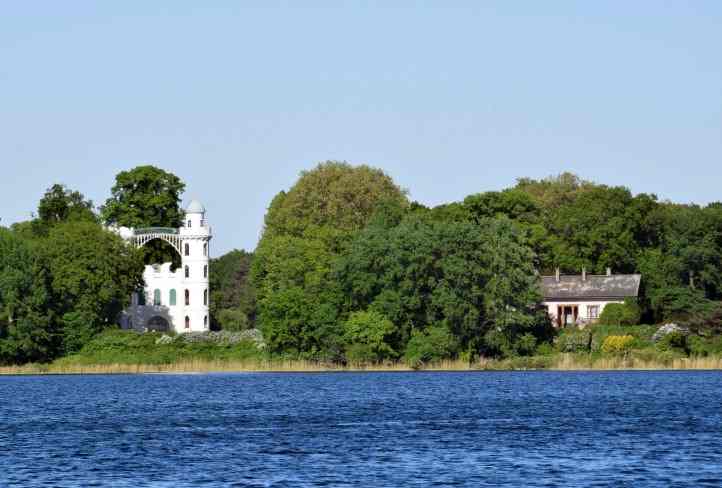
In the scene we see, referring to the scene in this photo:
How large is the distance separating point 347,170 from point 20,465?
120101mm

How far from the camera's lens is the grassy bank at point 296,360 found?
116000 millimetres

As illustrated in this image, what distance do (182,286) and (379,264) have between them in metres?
42.5

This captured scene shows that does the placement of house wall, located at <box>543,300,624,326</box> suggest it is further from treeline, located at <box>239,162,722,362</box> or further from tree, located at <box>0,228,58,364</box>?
tree, located at <box>0,228,58,364</box>

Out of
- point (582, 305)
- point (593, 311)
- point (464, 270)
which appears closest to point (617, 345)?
point (464, 270)

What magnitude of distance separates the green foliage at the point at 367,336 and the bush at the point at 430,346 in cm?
185

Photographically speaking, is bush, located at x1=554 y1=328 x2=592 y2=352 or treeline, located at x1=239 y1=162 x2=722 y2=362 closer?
treeline, located at x1=239 y1=162 x2=722 y2=362

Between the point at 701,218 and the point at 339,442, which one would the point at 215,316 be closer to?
the point at 701,218

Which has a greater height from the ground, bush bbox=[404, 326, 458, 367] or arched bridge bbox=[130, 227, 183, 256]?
arched bridge bbox=[130, 227, 183, 256]

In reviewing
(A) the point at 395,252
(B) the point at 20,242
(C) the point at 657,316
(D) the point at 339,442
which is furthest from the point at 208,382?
(D) the point at 339,442

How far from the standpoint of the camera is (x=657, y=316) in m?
138

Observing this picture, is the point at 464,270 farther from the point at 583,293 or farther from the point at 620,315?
the point at 583,293

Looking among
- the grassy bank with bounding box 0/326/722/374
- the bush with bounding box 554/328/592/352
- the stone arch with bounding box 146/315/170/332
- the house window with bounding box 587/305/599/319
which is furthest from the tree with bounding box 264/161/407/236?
the bush with bounding box 554/328/592/352

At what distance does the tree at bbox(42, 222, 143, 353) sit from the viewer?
13188 cm

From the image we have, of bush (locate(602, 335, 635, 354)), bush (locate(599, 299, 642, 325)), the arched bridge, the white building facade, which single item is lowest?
bush (locate(602, 335, 635, 354))
